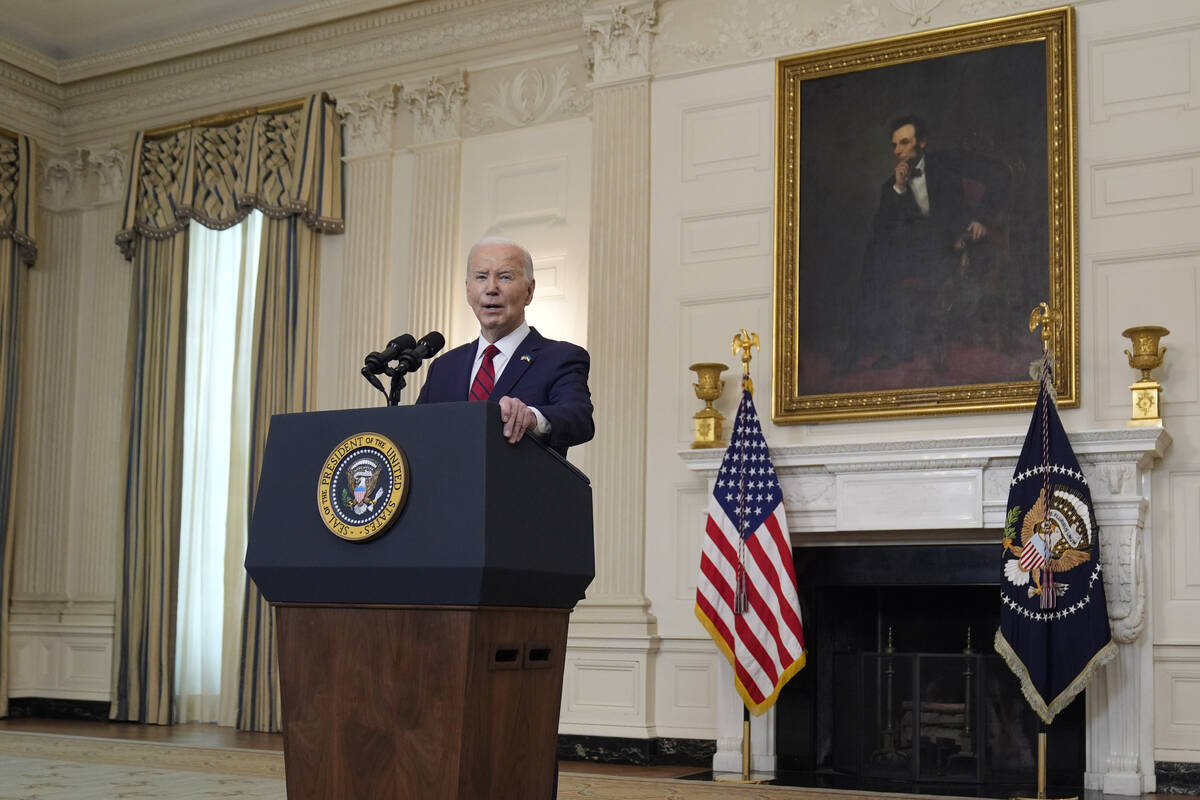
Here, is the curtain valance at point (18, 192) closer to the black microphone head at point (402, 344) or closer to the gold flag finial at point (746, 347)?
the gold flag finial at point (746, 347)

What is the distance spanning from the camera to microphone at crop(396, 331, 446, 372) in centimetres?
258

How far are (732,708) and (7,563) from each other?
5.70m

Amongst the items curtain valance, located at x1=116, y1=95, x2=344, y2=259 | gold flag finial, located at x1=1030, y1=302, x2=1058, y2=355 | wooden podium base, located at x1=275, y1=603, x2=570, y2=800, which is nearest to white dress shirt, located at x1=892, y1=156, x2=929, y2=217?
gold flag finial, located at x1=1030, y1=302, x2=1058, y2=355

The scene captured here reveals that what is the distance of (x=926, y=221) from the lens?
699 cm

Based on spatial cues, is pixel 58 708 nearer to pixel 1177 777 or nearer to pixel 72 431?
pixel 72 431

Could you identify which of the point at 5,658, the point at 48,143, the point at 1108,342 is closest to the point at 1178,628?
the point at 1108,342

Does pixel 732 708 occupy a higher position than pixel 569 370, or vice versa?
pixel 569 370

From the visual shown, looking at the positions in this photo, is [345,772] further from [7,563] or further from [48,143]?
[48,143]

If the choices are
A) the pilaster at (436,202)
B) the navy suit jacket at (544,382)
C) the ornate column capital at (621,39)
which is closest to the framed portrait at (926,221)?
the ornate column capital at (621,39)

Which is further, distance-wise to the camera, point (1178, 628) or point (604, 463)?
point (604, 463)

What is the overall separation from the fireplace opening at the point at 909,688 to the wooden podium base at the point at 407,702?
168 inches

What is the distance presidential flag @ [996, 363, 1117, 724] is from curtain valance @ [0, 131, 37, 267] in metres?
7.37

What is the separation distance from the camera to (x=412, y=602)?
2275 mm

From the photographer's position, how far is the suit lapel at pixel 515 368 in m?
2.77
